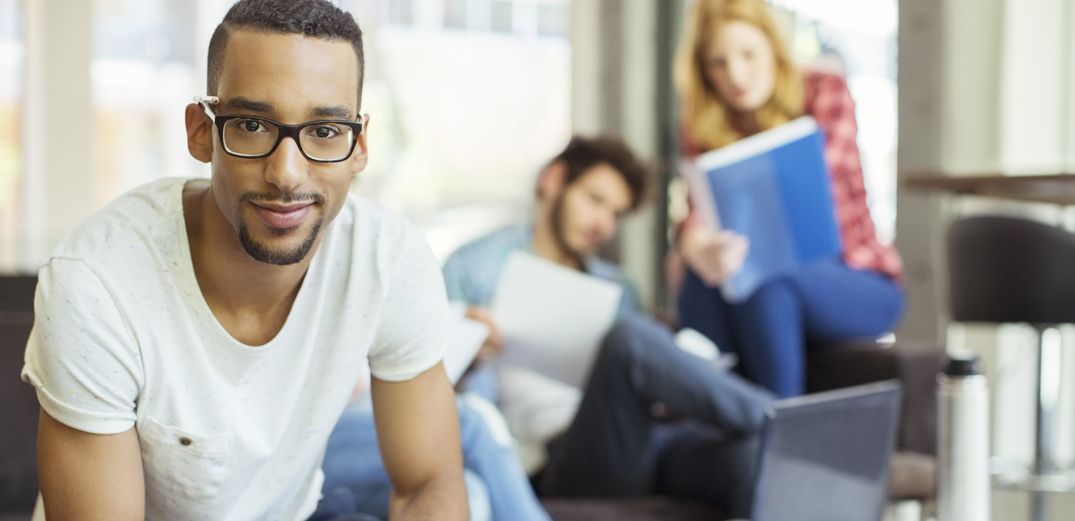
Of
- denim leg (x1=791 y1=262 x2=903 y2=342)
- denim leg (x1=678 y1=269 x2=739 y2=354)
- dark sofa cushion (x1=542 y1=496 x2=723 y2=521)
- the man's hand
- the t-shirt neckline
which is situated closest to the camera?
the t-shirt neckline

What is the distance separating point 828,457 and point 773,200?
1026mm

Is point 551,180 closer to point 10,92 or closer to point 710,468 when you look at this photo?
point 710,468

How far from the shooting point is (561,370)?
235cm

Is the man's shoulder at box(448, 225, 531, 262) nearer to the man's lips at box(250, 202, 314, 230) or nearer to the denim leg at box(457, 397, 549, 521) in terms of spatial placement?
the denim leg at box(457, 397, 549, 521)

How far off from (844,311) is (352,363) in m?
1.76

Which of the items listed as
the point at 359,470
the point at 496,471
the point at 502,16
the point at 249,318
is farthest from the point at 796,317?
the point at 502,16

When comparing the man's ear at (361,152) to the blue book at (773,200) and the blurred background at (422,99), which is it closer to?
the blue book at (773,200)

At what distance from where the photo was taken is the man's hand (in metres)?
2.30

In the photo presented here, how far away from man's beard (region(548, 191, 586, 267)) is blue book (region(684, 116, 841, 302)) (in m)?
0.45

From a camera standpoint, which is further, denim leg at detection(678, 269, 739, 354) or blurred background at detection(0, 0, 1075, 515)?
blurred background at detection(0, 0, 1075, 515)

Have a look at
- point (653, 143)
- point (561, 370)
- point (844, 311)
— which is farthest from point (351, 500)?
point (653, 143)

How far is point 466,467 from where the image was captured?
1815 millimetres

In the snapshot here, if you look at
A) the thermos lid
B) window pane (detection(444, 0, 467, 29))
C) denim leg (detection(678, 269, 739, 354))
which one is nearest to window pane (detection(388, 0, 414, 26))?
window pane (detection(444, 0, 467, 29))

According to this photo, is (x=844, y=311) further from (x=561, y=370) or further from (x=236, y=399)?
(x=236, y=399)
